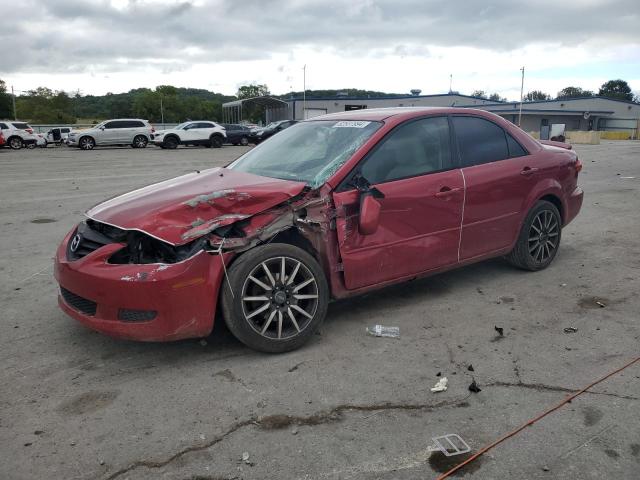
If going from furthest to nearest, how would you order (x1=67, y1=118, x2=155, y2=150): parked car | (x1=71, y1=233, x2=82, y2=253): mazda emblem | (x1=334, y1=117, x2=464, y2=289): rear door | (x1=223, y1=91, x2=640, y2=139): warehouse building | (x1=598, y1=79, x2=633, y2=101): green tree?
(x1=598, y1=79, x2=633, y2=101): green tree < (x1=223, y1=91, x2=640, y2=139): warehouse building < (x1=67, y1=118, x2=155, y2=150): parked car < (x1=334, y1=117, x2=464, y2=289): rear door < (x1=71, y1=233, x2=82, y2=253): mazda emblem

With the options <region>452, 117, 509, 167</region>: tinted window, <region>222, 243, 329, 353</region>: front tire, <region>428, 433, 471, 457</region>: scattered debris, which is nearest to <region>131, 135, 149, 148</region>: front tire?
<region>452, 117, 509, 167</region>: tinted window

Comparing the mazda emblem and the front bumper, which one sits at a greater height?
the mazda emblem

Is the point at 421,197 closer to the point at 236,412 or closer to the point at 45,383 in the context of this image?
the point at 236,412

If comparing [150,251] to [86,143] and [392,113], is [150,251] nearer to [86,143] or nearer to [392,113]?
[392,113]

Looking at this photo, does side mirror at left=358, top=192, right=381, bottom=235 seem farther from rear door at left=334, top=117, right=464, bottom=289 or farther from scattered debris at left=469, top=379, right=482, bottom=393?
scattered debris at left=469, top=379, right=482, bottom=393

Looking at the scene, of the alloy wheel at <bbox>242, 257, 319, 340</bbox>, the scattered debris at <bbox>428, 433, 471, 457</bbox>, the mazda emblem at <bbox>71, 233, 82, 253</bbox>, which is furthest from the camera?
the mazda emblem at <bbox>71, 233, 82, 253</bbox>

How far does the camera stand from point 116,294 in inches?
130

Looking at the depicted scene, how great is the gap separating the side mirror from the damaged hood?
17.8 inches

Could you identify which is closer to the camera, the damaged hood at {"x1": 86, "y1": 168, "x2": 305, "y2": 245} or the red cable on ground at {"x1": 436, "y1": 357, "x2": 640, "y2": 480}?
the red cable on ground at {"x1": 436, "y1": 357, "x2": 640, "y2": 480}

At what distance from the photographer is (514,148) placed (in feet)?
16.8

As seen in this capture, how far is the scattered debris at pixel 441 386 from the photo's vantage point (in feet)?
10.5

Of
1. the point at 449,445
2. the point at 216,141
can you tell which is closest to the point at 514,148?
the point at 449,445

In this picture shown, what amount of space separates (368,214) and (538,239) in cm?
242

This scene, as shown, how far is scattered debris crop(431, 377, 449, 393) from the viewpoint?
3188mm
